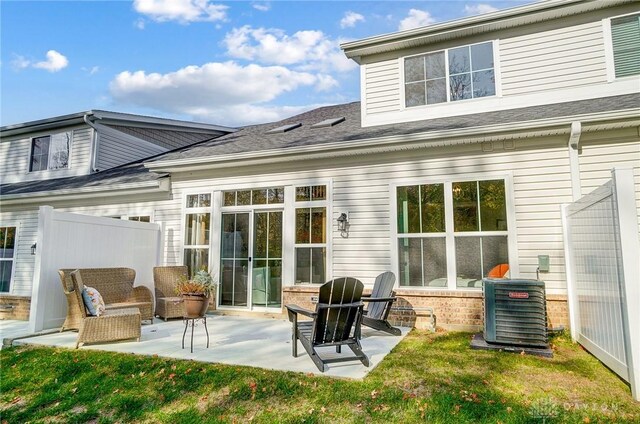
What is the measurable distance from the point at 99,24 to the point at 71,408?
406 inches

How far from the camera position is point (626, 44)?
6188mm

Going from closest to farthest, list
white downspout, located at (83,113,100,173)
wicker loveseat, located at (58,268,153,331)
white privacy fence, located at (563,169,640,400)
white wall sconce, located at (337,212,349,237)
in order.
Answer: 1. white privacy fence, located at (563,169,640,400)
2. wicker loveseat, located at (58,268,153,331)
3. white wall sconce, located at (337,212,349,237)
4. white downspout, located at (83,113,100,173)

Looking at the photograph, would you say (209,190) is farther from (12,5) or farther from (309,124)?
(12,5)

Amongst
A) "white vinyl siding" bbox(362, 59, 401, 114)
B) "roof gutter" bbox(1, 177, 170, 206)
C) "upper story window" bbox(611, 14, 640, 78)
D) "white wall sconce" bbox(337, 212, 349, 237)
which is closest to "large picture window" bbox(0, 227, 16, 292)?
"roof gutter" bbox(1, 177, 170, 206)

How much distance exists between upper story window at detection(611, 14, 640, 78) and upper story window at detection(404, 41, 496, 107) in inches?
72.8

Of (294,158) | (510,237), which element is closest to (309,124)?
(294,158)

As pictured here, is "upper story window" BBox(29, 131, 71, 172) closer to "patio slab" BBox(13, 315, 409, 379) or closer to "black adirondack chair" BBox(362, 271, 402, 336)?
"patio slab" BBox(13, 315, 409, 379)

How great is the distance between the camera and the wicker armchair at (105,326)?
488 centimetres

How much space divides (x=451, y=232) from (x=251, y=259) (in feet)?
12.2

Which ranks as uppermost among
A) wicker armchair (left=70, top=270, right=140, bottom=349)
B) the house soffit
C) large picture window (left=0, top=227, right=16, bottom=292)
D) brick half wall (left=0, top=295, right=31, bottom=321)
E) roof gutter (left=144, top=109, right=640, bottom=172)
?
the house soffit

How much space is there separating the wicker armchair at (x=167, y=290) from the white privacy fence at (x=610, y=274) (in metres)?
6.14

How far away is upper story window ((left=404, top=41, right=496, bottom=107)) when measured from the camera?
684cm

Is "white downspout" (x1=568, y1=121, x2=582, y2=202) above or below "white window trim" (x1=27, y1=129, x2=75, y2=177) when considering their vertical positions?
below

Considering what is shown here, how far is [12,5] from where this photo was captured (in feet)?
24.3
